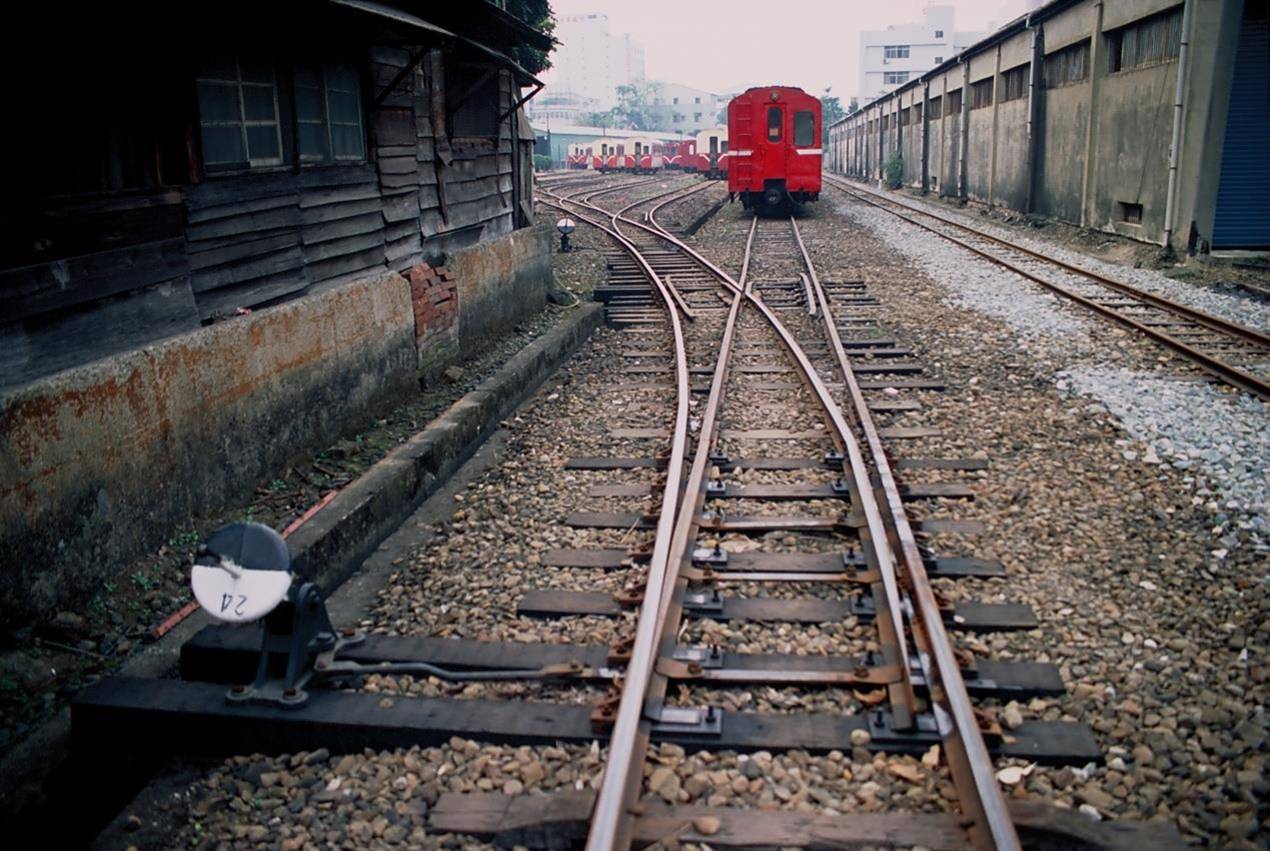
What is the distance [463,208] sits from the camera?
425 inches

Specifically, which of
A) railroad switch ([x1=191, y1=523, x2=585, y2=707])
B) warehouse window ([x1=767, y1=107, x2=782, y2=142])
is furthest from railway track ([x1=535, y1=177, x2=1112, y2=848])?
warehouse window ([x1=767, y1=107, x2=782, y2=142])

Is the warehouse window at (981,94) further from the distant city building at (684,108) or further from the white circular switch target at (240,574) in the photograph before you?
the distant city building at (684,108)

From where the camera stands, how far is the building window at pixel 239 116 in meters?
6.17

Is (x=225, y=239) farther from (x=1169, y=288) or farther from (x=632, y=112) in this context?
(x=632, y=112)

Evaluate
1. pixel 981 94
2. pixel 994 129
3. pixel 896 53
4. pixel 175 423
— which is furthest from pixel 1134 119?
pixel 896 53

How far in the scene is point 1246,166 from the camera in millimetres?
14898

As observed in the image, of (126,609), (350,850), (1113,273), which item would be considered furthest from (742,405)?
(1113,273)

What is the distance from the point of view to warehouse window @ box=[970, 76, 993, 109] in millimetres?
26733

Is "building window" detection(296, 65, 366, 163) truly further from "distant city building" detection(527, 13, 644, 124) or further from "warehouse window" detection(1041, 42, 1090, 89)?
"distant city building" detection(527, 13, 644, 124)

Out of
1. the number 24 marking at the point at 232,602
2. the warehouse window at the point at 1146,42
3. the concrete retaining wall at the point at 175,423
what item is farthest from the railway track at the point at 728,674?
the warehouse window at the point at 1146,42

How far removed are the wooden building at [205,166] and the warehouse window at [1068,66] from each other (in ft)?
47.0

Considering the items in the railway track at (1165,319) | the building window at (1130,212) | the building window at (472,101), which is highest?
the building window at (472,101)

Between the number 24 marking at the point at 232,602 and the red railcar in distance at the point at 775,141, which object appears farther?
the red railcar in distance at the point at 775,141

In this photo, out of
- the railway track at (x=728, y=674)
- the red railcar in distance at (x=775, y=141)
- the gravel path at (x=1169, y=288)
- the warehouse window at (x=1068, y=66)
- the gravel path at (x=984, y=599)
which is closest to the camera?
the railway track at (x=728, y=674)
